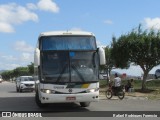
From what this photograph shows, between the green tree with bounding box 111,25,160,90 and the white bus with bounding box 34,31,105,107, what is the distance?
2093cm

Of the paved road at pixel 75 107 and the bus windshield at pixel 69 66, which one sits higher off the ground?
the bus windshield at pixel 69 66

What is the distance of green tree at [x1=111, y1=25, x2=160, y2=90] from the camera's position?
38.9 meters

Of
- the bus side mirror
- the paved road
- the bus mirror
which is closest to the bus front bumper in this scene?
the paved road

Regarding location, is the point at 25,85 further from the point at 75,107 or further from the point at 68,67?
the point at 68,67

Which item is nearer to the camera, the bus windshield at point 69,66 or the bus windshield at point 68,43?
the bus windshield at point 69,66

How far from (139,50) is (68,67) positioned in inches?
864

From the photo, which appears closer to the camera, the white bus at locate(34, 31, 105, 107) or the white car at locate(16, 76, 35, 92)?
the white bus at locate(34, 31, 105, 107)

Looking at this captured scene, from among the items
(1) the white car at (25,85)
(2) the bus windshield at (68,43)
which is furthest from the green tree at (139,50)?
(2) the bus windshield at (68,43)

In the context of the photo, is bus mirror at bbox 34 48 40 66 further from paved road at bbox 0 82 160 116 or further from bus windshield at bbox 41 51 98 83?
paved road at bbox 0 82 160 116

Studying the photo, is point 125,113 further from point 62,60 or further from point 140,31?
point 140,31

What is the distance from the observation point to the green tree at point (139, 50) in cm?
3888

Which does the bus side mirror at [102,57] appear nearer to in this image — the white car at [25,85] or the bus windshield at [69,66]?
the bus windshield at [69,66]

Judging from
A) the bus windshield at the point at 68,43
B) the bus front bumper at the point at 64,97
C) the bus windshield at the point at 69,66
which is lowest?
the bus front bumper at the point at 64,97

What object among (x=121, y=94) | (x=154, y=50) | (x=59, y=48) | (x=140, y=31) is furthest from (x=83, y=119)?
(x=140, y=31)
